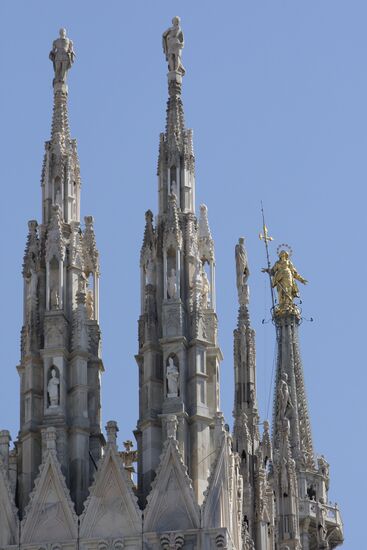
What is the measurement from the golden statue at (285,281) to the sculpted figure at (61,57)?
40406mm

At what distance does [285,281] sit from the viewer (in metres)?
99.2

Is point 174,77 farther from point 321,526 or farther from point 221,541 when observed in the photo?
point 321,526

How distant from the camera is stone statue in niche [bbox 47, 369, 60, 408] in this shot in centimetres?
5394

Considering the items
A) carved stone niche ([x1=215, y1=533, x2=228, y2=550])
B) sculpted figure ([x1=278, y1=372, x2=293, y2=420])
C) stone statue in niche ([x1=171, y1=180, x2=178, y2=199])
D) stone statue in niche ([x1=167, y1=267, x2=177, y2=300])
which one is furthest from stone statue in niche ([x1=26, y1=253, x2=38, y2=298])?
sculpted figure ([x1=278, y1=372, x2=293, y2=420])

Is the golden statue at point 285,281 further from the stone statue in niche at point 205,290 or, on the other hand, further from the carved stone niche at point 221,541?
the carved stone niche at point 221,541

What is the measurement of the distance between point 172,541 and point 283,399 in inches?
1579

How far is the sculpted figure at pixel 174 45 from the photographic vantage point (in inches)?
2270

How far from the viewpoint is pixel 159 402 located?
53625 mm

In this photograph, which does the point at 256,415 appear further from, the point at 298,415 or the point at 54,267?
the point at 298,415

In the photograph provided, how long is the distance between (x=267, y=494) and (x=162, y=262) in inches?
371

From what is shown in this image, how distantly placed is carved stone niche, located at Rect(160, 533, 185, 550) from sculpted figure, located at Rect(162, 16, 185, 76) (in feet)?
36.1

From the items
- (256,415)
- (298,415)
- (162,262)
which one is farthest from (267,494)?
(298,415)

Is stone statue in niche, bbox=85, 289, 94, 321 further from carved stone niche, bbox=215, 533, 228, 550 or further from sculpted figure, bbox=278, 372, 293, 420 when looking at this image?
sculpted figure, bbox=278, 372, 293, 420

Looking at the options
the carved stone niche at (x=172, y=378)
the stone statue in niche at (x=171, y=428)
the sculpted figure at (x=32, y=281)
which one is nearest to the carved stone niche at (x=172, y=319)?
the carved stone niche at (x=172, y=378)
